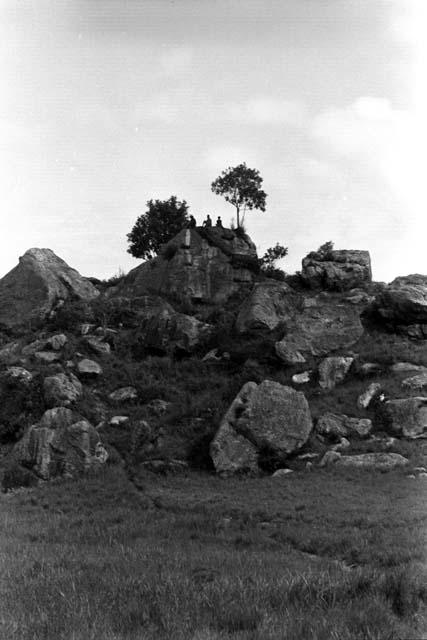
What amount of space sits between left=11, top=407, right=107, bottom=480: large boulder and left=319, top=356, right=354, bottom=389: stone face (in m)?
14.4

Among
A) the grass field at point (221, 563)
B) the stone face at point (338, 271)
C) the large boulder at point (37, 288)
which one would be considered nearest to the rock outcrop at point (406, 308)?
the stone face at point (338, 271)

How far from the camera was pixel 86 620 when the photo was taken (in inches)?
282

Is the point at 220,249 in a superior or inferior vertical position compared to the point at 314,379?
superior

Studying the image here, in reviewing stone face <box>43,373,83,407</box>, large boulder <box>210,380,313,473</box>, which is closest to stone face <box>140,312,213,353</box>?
stone face <box>43,373,83,407</box>

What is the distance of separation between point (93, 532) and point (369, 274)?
5061 cm

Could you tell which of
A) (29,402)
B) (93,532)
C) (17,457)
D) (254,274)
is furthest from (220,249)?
(93,532)

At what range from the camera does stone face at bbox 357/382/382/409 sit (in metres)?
30.6

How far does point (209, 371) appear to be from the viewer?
38.6 meters

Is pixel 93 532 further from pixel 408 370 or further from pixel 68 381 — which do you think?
pixel 408 370

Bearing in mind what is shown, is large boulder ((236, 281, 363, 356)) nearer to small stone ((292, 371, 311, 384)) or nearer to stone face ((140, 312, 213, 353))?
small stone ((292, 371, 311, 384))

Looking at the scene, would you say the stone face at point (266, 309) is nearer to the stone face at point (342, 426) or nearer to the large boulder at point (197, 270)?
the large boulder at point (197, 270)

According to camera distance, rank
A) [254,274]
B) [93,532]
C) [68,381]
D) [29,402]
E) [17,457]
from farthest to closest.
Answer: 1. [254,274]
2. [68,381]
3. [29,402]
4. [17,457]
5. [93,532]

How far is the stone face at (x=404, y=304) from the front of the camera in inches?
1660

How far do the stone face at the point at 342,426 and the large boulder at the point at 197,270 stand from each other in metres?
30.1
